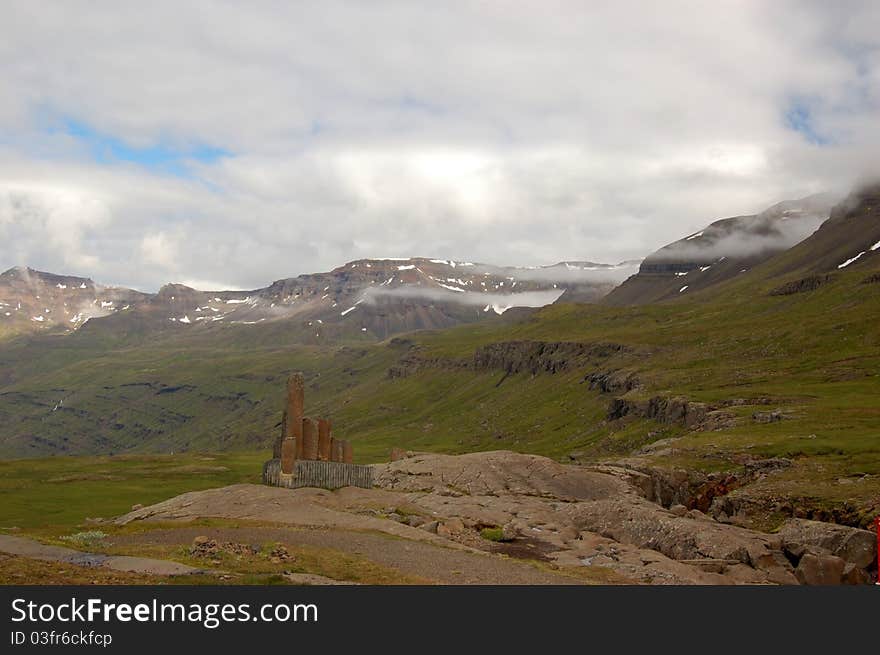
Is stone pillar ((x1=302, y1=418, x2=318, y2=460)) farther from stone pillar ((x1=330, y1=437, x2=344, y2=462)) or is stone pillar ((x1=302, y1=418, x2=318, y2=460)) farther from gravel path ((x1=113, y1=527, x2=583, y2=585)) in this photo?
gravel path ((x1=113, y1=527, x2=583, y2=585))

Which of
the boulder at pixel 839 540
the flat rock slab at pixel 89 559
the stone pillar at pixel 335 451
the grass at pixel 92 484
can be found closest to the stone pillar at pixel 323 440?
the stone pillar at pixel 335 451

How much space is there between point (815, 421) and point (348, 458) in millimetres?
75243

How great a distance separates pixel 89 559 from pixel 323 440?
3822 cm

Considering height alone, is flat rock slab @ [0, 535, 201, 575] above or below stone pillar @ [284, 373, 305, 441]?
below

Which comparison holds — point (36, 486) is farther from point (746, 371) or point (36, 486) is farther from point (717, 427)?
point (746, 371)

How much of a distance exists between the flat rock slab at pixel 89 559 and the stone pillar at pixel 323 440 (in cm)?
3479

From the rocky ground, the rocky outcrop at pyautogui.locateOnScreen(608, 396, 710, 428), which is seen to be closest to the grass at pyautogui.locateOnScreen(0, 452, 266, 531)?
the rocky ground

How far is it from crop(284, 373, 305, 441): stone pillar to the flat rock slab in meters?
31.6

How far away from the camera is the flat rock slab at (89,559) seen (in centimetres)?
3247

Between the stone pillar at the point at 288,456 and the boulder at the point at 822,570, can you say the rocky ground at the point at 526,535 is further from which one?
the stone pillar at the point at 288,456

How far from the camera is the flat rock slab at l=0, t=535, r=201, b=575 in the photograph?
3247cm
